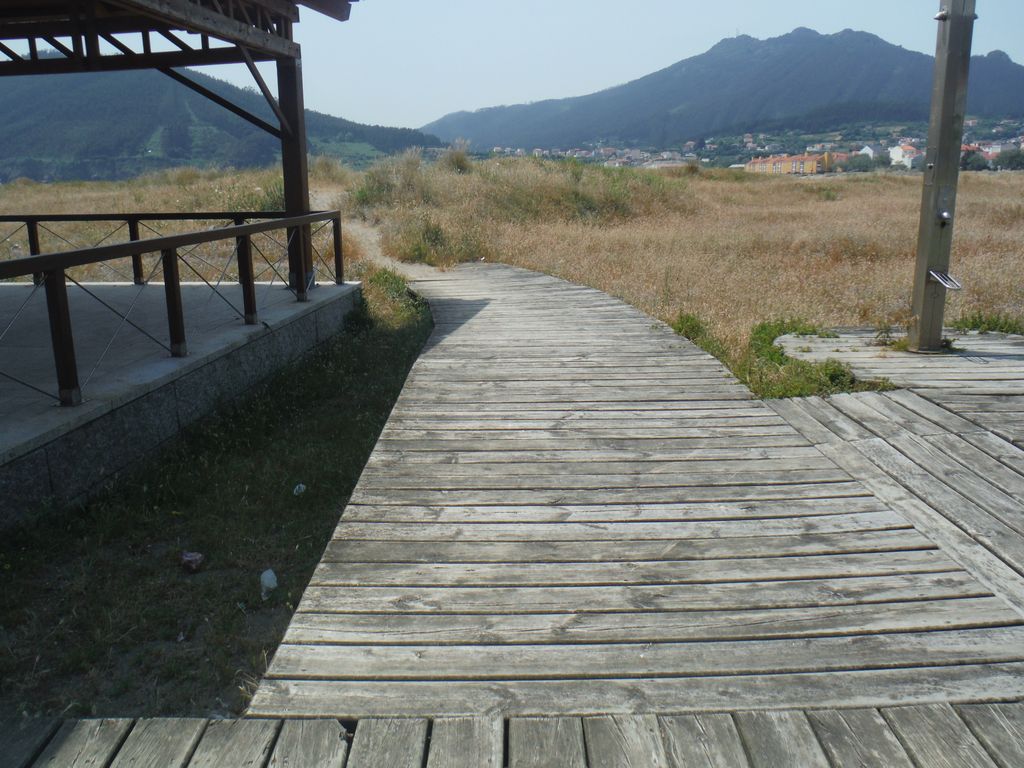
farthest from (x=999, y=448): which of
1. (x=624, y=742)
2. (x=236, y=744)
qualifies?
(x=236, y=744)

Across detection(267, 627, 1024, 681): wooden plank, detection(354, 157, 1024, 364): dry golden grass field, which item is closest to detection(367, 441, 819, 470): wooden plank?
detection(267, 627, 1024, 681): wooden plank

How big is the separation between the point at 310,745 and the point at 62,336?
3.30m

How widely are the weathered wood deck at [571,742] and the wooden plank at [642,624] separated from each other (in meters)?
0.35

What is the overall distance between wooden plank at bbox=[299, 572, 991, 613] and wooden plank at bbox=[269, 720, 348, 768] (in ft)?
1.75

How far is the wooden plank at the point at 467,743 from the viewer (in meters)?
1.94

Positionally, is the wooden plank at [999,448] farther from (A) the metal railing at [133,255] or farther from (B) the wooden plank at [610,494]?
(A) the metal railing at [133,255]

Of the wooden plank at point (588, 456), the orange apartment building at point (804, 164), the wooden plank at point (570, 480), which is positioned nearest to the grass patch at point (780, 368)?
the wooden plank at point (588, 456)

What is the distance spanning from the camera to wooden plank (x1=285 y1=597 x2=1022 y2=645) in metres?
2.43

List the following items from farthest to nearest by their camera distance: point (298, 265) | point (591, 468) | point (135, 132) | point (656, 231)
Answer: point (135, 132) → point (656, 231) → point (298, 265) → point (591, 468)

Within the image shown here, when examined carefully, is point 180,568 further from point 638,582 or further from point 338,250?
point 338,250

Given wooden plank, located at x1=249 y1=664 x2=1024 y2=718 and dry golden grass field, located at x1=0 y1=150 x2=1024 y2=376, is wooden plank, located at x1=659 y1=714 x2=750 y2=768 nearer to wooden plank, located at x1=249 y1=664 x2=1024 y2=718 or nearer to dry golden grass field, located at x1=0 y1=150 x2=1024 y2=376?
wooden plank, located at x1=249 y1=664 x2=1024 y2=718

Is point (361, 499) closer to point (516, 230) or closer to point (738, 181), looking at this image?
point (516, 230)

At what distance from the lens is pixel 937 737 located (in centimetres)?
201

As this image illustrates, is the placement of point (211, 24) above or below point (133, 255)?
above
